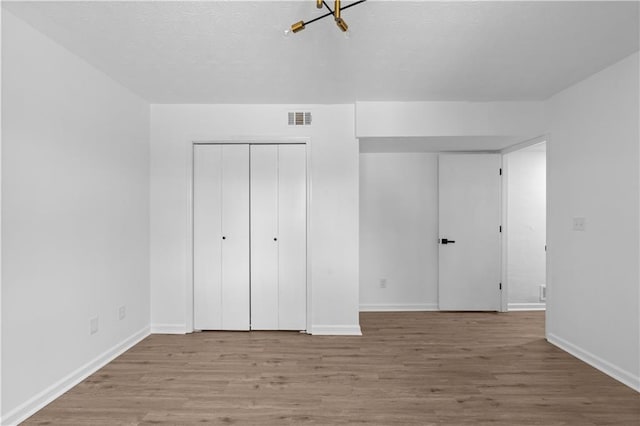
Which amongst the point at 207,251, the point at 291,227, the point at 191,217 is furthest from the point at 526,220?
the point at 191,217

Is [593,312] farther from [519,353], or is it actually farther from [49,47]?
[49,47]

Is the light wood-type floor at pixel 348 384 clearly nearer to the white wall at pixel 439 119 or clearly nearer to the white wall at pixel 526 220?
the white wall at pixel 526 220

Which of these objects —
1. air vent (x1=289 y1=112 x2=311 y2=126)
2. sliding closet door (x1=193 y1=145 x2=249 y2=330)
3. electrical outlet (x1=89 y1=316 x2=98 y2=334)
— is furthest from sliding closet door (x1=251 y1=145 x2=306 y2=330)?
electrical outlet (x1=89 y1=316 x2=98 y2=334)

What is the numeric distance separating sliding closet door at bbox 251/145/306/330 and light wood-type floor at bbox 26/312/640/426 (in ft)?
1.24

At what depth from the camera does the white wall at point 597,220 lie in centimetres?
262

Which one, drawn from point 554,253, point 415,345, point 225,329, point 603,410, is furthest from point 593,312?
point 225,329

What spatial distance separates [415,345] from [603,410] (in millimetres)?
1470

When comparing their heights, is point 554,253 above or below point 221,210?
below

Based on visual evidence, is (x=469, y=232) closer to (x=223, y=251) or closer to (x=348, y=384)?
(x=348, y=384)

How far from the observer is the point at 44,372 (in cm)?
232

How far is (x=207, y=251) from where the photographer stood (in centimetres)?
384

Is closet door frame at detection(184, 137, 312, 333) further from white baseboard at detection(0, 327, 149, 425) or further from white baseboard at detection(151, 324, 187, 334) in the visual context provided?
white baseboard at detection(0, 327, 149, 425)

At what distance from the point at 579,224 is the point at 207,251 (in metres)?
3.77

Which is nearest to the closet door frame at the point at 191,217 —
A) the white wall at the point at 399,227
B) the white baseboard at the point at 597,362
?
the white wall at the point at 399,227
